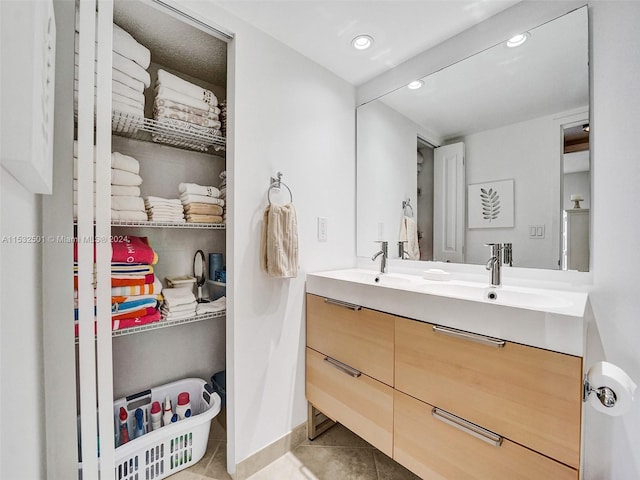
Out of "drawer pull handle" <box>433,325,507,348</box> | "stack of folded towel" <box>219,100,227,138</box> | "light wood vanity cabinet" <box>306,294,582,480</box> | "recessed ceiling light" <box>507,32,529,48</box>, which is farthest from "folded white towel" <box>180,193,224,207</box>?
"recessed ceiling light" <box>507,32,529,48</box>

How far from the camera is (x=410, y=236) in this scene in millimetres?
1829

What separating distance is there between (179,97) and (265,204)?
2.16 ft

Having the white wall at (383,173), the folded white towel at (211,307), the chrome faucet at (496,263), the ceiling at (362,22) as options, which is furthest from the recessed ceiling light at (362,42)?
the folded white towel at (211,307)

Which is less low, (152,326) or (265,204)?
(265,204)

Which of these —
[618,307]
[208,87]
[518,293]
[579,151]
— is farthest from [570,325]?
[208,87]

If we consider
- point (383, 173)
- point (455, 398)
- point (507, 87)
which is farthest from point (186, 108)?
point (455, 398)

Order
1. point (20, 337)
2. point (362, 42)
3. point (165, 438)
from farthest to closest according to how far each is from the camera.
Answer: point (362, 42) → point (165, 438) → point (20, 337)

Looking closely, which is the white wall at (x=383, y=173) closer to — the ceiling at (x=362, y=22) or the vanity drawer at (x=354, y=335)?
the ceiling at (x=362, y=22)

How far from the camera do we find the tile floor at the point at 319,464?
139cm

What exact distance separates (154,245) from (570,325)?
5.94 feet

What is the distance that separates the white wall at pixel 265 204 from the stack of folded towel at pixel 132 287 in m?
0.34

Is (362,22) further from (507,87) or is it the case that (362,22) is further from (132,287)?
(132,287)

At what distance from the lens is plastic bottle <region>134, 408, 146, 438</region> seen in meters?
1.36

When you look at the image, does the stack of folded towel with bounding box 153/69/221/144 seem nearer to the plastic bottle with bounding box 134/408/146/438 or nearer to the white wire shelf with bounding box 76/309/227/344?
the white wire shelf with bounding box 76/309/227/344
